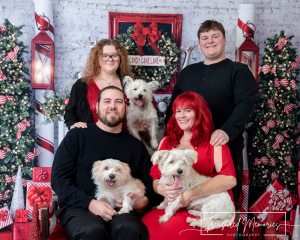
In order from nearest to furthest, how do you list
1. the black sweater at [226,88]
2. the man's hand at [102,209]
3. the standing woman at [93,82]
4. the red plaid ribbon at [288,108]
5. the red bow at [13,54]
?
the man's hand at [102,209] < the black sweater at [226,88] < the standing woman at [93,82] < the red bow at [13,54] < the red plaid ribbon at [288,108]

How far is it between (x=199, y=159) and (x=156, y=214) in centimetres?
59

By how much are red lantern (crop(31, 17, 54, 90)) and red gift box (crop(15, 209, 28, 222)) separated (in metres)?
1.78

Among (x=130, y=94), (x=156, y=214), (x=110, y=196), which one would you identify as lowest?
(x=156, y=214)

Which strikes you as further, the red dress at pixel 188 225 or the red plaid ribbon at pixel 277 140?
the red plaid ribbon at pixel 277 140

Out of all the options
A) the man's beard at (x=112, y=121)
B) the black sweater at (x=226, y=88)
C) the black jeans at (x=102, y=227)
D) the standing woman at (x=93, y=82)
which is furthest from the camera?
the standing woman at (x=93, y=82)

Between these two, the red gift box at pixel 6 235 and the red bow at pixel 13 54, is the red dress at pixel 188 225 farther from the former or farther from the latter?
the red bow at pixel 13 54

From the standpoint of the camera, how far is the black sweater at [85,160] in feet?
6.73

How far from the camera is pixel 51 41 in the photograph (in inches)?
133

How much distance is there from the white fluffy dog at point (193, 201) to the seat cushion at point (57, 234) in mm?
870

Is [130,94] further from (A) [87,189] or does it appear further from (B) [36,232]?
(B) [36,232]

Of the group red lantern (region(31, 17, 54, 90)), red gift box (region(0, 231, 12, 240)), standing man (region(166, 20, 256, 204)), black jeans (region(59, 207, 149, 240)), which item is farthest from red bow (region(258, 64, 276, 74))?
red gift box (region(0, 231, 12, 240))

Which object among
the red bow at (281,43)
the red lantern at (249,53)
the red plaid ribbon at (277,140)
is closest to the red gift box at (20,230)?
the red plaid ribbon at (277,140)

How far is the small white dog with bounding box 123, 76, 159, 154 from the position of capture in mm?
2832

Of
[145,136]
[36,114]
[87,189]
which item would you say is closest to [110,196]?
[87,189]
